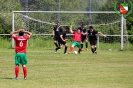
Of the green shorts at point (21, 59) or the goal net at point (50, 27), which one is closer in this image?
the green shorts at point (21, 59)

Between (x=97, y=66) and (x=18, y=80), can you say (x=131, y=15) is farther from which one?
(x=18, y=80)

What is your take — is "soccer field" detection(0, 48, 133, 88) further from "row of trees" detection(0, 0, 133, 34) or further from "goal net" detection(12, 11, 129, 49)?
"row of trees" detection(0, 0, 133, 34)

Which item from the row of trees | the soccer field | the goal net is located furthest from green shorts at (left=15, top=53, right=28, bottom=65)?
the row of trees

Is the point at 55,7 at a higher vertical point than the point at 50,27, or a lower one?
higher

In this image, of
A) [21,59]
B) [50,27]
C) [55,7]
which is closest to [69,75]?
[21,59]

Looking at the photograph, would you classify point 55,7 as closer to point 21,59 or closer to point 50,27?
point 50,27

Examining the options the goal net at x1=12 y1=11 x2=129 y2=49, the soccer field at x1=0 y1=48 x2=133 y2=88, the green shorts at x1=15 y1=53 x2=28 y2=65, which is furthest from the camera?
the goal net at x1=12 y1=11 x2=129 y2=49

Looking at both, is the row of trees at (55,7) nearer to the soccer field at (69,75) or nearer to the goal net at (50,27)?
the goal net at (50,27)

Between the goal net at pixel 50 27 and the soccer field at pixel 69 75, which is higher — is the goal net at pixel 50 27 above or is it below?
above

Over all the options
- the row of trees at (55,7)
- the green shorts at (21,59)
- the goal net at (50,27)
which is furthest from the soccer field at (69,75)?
the row of trees at (55,7)

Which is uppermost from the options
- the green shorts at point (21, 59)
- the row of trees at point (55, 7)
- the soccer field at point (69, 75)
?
the row of trees at point (55, 7)

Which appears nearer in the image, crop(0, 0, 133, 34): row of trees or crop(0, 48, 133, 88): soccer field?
crop(0, 48, 133, 88): soccer field

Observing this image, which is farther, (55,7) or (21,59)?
(55,7)

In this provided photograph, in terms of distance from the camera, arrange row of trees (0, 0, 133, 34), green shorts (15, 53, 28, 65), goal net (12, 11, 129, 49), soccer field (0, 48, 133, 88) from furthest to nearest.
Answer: row of trees (0, 0, 133, 34)
goal net (12, 11, 129, 49)
green shorts (15, 53, 28, 65)
soccer field (0, 48, 133, 88)
